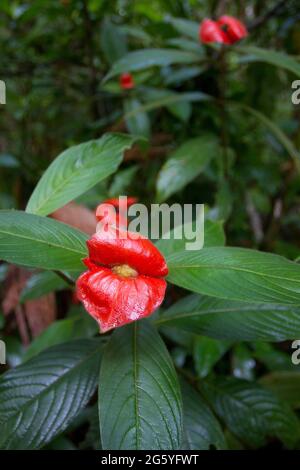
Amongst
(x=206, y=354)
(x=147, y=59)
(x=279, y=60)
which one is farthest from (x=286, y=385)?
(x=147, y=59)

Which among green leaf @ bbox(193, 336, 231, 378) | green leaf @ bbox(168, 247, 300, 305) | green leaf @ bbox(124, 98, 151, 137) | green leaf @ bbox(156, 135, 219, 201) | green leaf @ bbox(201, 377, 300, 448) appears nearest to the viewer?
green leaf @ bbox(168, 247, 300, 305)

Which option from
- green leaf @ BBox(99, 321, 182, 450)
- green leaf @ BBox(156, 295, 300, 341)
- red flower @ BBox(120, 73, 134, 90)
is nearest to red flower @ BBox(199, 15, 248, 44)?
red flower @ BBox(120, 73, 134, 90)

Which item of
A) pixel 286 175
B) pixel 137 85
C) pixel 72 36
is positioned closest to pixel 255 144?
pixel 286 175

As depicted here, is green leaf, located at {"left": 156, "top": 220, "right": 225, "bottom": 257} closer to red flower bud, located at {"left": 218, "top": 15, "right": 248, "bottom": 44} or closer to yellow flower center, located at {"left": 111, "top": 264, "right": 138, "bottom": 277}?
yellow flower center, located at {"left": 111, "top": 264, "right": 138, "bottom": 277}

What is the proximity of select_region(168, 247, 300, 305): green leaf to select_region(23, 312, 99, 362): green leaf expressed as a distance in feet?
1.43

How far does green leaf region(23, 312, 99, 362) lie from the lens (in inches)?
35.7

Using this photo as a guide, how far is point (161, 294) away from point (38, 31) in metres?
1.43

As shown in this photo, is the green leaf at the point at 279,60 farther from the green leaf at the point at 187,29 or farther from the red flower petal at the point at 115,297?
the red flower petal at the point at 115,297

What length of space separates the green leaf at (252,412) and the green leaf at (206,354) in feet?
0.21

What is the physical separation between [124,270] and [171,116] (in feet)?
3.80

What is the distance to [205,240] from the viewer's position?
0.68 meters

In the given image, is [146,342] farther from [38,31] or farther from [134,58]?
[38,31]

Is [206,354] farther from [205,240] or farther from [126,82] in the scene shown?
[126,82]

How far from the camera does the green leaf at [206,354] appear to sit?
2.88 feet
